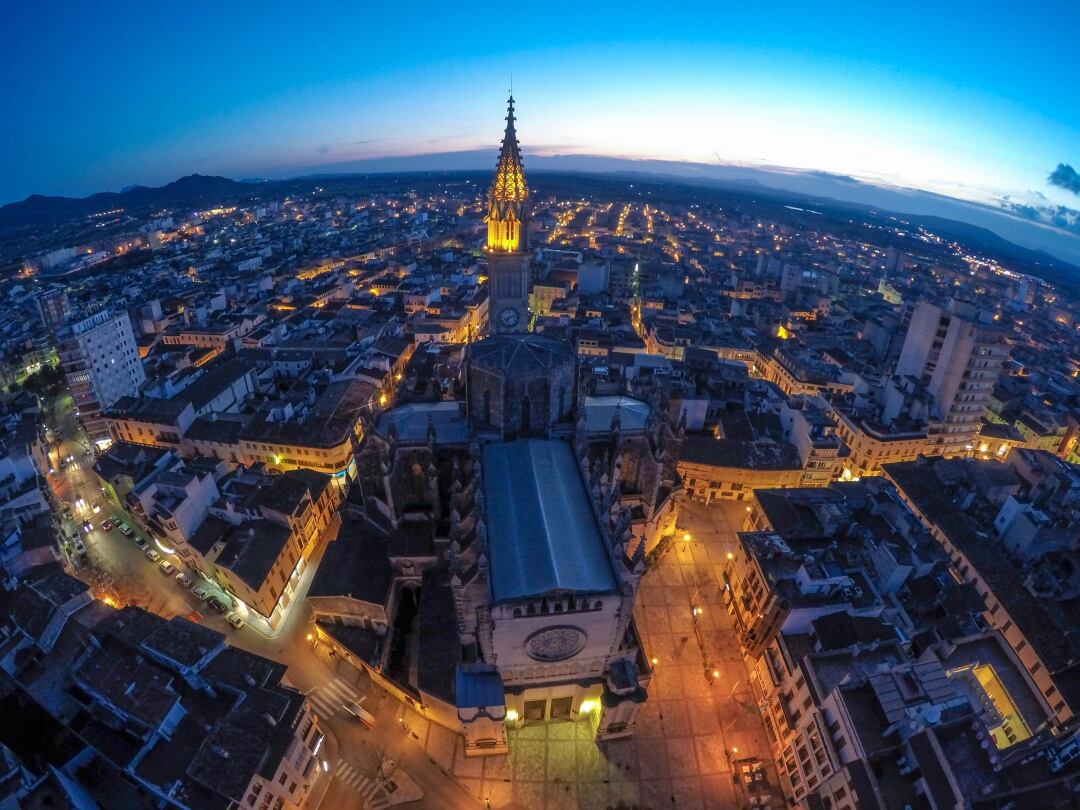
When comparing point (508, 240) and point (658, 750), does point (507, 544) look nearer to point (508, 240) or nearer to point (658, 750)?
point (658, 750)

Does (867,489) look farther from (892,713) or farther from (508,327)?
(508,327)

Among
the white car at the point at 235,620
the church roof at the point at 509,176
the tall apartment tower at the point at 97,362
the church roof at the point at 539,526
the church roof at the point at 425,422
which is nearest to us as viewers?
the church roof at the point at 539,526

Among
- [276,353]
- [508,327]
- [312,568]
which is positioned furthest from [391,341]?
[312,568]

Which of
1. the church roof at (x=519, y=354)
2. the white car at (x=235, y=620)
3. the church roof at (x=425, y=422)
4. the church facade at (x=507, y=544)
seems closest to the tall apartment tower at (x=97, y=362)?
the white car at (x=235, y=620)

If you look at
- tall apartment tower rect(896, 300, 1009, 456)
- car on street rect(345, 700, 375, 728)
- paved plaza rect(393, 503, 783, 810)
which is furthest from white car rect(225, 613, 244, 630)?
tall apartment tower rect(896, 300, 1009, 456)

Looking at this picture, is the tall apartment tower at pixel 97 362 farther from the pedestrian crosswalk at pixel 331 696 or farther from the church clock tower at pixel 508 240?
the church clock tower at pixel 508 240

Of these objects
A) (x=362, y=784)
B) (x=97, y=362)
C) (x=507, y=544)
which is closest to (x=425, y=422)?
(x=507, y=544)
